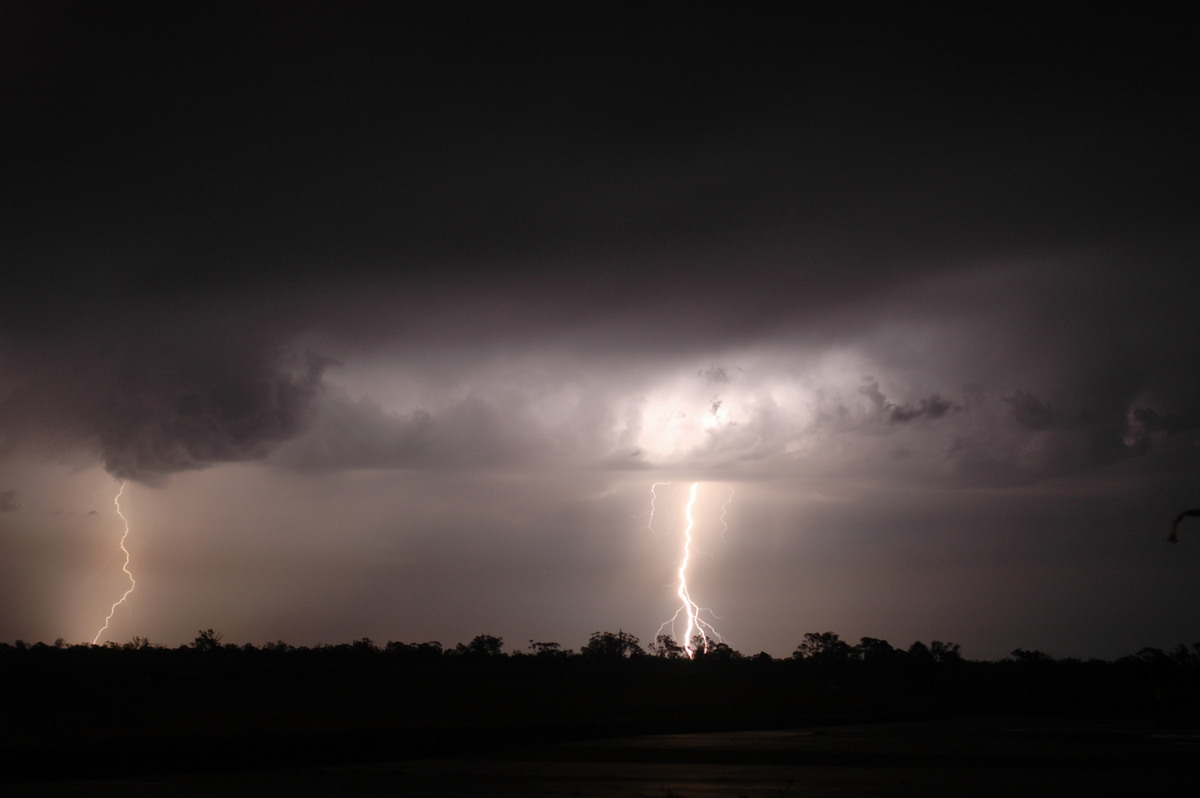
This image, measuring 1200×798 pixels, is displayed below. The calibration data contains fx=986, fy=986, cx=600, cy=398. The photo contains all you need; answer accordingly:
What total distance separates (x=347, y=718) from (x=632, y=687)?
4809 cm

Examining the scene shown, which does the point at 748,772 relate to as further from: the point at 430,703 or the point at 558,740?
the point at 430,703

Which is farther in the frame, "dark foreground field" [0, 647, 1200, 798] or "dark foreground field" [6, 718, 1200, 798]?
"dark foreground field" [0, 647, 1200, 798]

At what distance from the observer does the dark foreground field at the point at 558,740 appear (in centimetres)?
2366

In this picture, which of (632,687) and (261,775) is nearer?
(261,775)

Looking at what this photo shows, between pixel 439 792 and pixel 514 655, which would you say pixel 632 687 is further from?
pixel 514 655

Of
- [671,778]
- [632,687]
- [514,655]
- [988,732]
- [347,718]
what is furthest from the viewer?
[514,655]

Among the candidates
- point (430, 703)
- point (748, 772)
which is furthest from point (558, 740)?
point (430, 703)

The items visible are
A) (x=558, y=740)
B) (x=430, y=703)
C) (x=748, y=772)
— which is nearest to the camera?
(x=748, y=772)

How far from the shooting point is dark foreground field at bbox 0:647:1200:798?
23656 millimetres

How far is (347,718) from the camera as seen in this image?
154 feet

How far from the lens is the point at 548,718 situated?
4762 centimetres

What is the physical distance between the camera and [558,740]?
38.3m

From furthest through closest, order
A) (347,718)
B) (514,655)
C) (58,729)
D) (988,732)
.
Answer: (514,655) < (347,718) < (988,732) < (58,729)

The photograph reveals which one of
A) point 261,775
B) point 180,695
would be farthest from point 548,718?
point 180,695
